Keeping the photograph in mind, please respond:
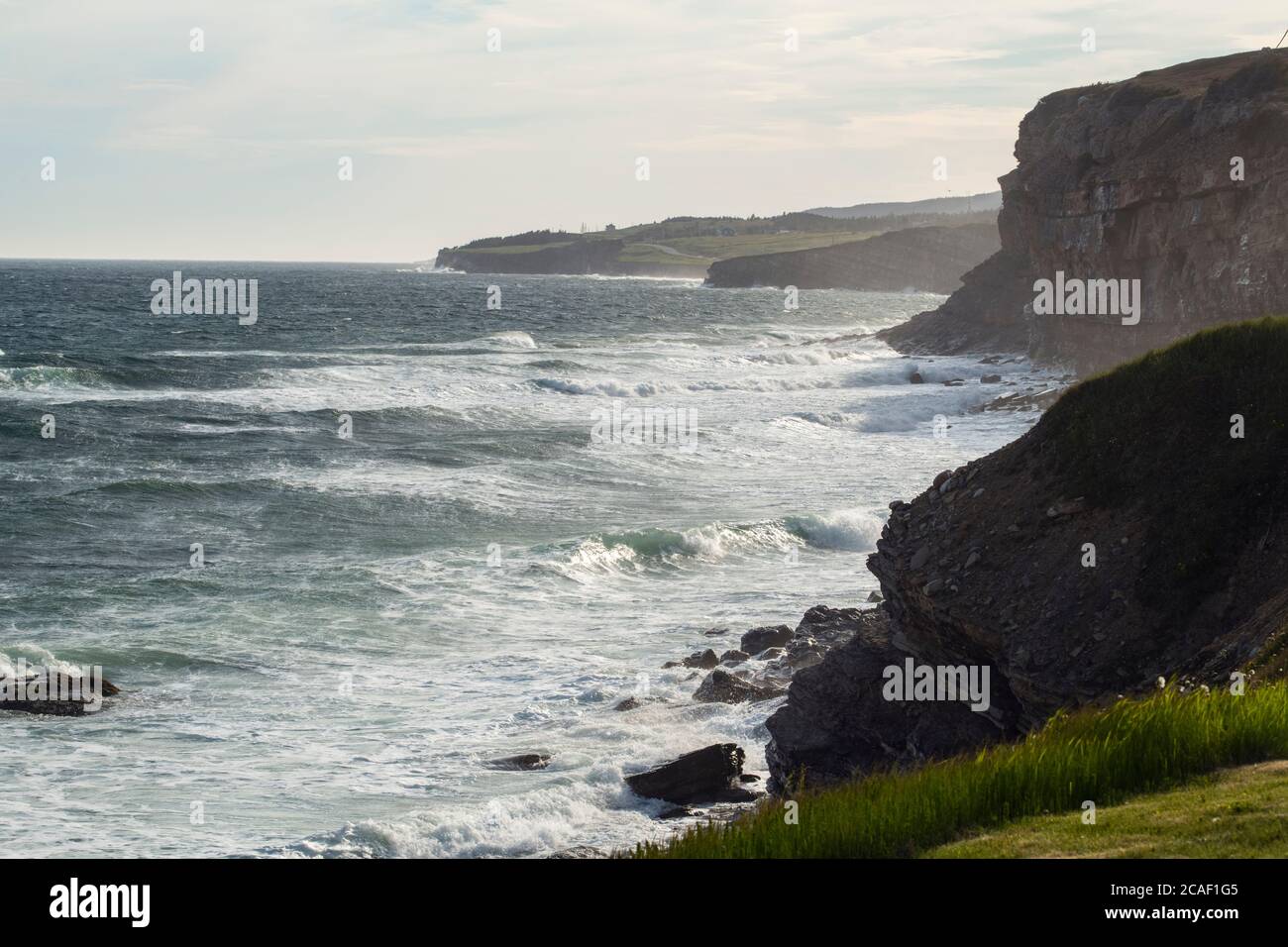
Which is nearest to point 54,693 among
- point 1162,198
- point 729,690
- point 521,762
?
point 521,762

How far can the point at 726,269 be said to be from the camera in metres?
176

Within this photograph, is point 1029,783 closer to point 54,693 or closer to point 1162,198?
point 54,693

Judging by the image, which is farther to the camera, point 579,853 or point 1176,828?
point 579,853

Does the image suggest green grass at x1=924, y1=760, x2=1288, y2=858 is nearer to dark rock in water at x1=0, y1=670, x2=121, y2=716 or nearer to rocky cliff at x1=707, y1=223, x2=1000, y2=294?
dark rock in water at x1=0, y1=670, x2=121, y2=716

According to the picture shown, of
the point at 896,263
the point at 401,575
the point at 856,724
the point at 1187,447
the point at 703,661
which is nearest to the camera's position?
the point at 1187,447

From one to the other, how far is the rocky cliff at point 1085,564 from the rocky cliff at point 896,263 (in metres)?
160

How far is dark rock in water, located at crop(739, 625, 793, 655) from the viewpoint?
1933cm

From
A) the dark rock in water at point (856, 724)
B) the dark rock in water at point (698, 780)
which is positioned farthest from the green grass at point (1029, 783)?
the dark rock in water at point (698, 780)

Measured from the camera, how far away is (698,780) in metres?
14.2

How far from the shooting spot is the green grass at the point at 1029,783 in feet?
25.2

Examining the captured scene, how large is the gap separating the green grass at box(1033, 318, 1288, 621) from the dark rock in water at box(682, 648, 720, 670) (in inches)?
243

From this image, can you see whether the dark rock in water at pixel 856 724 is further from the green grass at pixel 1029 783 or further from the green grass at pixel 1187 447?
the green grass at pixel 1029 783

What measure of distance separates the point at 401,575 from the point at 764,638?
762cm

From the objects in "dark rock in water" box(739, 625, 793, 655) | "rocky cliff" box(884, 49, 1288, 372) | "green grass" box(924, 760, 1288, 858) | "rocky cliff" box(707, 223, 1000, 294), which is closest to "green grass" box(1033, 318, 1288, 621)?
"green grass" box(924, 760, 1288, 858)
